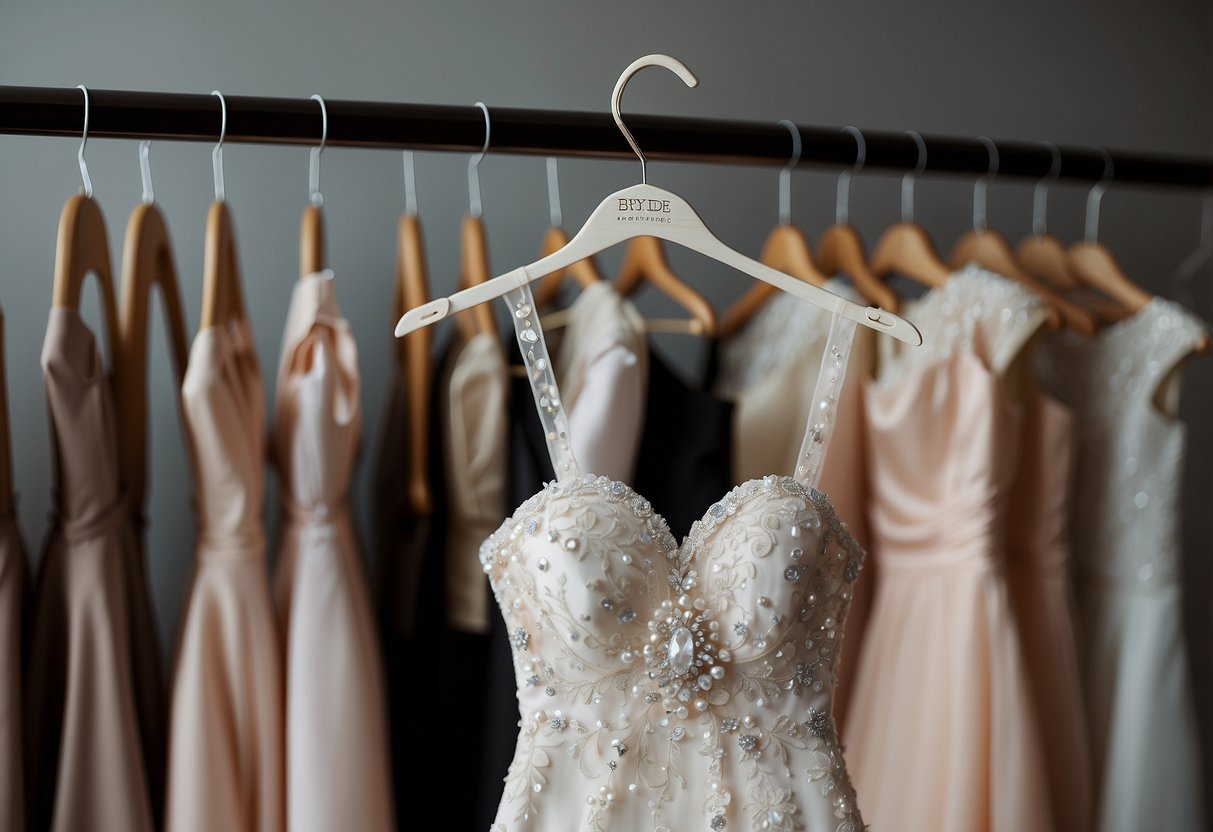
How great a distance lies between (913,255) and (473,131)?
29.1 inches

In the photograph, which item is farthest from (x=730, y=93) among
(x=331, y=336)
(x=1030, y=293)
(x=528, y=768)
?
(x=528, y=768)

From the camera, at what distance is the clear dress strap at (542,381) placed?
3.67 feet

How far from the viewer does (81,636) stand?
1.20 m

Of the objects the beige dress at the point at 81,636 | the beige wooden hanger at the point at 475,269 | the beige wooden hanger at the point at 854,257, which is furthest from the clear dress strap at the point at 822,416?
the beige dress at the point at 81,636

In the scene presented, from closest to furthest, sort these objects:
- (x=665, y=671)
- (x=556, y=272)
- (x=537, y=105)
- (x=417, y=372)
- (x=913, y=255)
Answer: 1. (x=665, y=671)
2. (x=417, y=372)
3. (x=556, y=272)
4. (x=913, y=255)
5. (x=537, y=105)

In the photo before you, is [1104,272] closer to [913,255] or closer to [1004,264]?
[1004,264]

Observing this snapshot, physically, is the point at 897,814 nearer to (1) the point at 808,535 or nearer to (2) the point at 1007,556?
(2) the point at 1007,556

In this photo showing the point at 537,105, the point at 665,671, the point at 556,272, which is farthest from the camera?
the point at 537,105

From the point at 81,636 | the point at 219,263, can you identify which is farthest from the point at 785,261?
the point at 81,636

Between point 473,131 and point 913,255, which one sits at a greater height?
point 473,131

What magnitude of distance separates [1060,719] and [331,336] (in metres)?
1.17

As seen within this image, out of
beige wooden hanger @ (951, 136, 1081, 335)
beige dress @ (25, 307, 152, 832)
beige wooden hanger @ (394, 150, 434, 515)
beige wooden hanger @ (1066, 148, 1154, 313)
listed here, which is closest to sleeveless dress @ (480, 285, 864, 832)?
beige wooden hanger @ (394, 150, 434, 515)

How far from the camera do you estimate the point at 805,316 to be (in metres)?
1.63

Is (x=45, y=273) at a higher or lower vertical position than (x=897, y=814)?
higher
